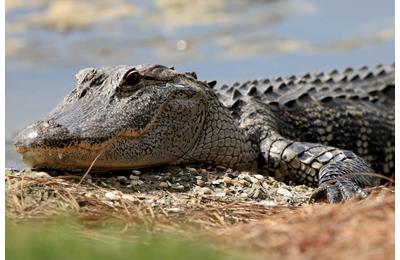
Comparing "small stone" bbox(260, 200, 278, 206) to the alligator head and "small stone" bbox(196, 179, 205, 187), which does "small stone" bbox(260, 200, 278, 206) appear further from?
the alligator head

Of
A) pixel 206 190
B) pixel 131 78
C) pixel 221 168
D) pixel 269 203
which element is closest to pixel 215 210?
pixel 269 203

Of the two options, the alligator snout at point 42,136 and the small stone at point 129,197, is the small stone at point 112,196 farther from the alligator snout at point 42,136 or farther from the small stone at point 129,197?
the alligator snout at point 42,136

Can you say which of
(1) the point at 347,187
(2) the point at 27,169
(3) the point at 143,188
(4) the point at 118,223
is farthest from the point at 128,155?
(4) the point at 118,223

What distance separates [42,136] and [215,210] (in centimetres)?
110

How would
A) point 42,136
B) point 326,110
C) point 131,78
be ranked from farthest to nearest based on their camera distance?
1. point 326,110
2. point 131,78
3. point 42,136

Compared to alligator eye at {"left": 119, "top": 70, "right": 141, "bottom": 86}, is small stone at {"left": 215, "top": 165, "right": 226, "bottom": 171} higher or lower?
lower

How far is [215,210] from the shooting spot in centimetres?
339

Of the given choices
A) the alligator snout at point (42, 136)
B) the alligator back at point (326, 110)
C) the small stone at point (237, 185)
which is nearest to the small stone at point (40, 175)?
the alligator snout at point (42, 136)

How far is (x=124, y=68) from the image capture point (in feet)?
15.3

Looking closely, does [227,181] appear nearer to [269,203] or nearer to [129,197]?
[269,203]

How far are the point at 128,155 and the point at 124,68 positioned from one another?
62cm

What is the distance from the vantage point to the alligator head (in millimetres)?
4039

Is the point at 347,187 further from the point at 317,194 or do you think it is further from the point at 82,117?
the point at 82,117

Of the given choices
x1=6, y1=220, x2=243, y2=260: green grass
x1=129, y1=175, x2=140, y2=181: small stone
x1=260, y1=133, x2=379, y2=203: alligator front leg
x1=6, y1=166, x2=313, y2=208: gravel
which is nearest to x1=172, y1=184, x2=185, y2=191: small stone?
x1=6, y1=166, x2=313, y2=208: gravel
